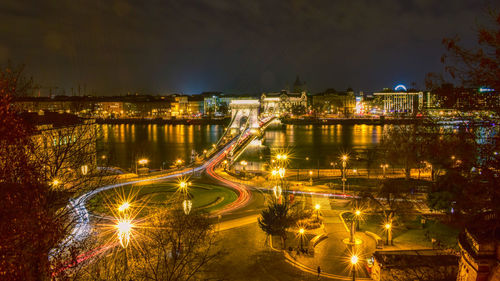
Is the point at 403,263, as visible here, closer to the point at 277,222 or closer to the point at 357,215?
the point at 277,222

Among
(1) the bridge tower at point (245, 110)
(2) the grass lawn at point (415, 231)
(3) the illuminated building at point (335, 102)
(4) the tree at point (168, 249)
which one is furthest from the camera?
(3) the illuminated building at point (335, 102)

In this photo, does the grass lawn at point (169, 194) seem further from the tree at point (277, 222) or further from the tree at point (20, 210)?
the tree at point (20, 210)

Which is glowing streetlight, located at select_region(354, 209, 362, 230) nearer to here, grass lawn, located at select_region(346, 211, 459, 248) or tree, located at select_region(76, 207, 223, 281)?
grass lawn, located at select_region(346, 211, 459, 248)

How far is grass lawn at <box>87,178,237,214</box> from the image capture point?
52.4 ft

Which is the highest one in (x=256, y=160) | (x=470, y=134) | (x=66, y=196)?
(x=470, y=134)

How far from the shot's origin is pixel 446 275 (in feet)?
20.2

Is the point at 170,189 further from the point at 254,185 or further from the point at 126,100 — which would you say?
the point at 126,100

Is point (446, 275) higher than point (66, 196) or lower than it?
lower

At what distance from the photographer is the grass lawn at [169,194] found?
15975 mm

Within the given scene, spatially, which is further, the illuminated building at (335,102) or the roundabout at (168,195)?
the illuminated building at (335,102)

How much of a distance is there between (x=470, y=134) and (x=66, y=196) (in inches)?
225

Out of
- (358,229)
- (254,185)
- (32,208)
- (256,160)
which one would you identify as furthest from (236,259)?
(256,160)

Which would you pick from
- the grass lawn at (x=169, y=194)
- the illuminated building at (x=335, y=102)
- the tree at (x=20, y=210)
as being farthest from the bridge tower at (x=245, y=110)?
the tree at (x=20, y=210)

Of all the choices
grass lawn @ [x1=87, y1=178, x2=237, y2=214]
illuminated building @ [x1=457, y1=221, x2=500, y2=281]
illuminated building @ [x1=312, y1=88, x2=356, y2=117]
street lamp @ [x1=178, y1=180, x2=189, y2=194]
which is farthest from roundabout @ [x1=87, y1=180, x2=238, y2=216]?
illuminated building @ [x1=312, y1=88, x2=356, y2=117]
